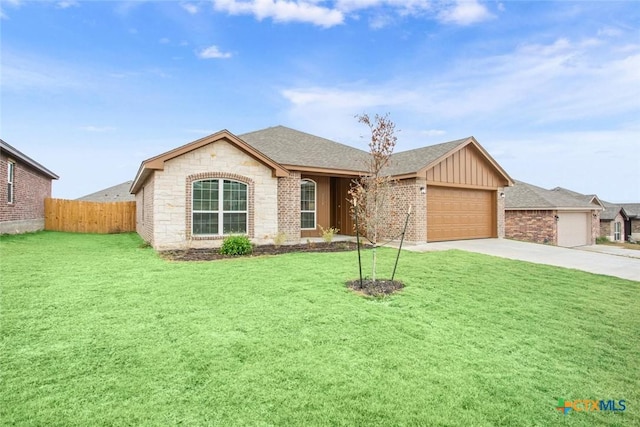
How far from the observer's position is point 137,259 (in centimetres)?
967

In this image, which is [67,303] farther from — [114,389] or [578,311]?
[578,311]

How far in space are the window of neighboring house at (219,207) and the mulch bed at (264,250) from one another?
96 cm

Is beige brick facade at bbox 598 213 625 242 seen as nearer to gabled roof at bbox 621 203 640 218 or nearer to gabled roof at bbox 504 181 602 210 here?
gabled roof at bbox 621 203 640 218

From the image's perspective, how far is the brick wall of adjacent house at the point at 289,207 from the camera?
537 inches

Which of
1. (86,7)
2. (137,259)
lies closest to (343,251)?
(137,259)

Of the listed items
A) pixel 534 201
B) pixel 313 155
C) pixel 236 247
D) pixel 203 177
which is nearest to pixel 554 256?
pixel 313 155

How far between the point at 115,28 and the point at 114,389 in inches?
544

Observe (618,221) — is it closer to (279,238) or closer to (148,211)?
(279,238)

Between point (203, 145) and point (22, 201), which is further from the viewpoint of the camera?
point (22, 201)

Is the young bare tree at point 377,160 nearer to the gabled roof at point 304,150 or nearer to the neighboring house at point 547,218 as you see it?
the gabled roof at point 304,150

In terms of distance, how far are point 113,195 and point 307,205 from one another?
2650 cm

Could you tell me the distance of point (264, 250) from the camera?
1182 cm

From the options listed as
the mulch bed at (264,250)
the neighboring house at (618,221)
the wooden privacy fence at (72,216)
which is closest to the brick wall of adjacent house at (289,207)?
the mulch bed at (264,250)

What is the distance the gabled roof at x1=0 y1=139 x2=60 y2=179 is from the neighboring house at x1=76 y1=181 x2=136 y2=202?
1029cm
